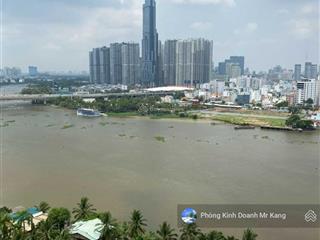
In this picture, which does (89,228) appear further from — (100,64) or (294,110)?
(100,64)

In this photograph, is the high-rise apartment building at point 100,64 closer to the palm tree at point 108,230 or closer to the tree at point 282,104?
the tree at point 282,104

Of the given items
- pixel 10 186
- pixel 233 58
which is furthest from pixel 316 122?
pixel 233 58

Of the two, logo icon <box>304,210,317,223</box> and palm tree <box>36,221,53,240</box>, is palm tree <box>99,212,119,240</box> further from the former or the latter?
logo icon <box>304,210,317,223</box>

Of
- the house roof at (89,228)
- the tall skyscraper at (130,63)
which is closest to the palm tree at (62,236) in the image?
the house roof at (89,228)

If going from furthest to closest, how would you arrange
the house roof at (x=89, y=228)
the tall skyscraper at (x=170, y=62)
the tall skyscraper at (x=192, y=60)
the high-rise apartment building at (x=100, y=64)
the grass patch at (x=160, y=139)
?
the high-rise apartment building at (x=100, y=64) → the tall skyscraper at (x=170, y=62) → the tall skyscraper at (x=192, y=60) → the grass patch at (x=160, y=139) → the house roof at (x=89, y=228)

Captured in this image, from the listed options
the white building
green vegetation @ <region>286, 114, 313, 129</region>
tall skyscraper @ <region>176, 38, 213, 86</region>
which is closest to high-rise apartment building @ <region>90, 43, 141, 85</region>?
tall skyscraper @ <region>176, 38, 213, 86</region>

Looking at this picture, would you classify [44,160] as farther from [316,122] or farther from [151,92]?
[151,92]

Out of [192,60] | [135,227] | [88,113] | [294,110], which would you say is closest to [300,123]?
[294,110]
